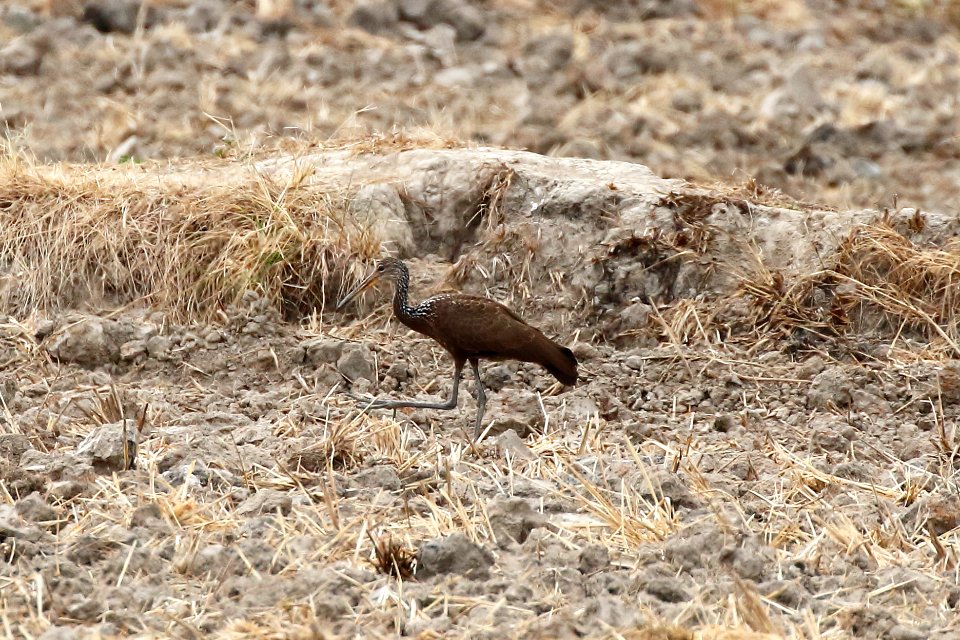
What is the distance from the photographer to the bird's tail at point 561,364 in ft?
20.5

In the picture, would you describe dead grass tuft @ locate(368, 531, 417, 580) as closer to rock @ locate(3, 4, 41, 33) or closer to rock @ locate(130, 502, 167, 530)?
rock @ locate(130, 502, 167, 530)

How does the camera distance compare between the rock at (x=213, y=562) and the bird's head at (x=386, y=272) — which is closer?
the rock at (x=213, y=562)

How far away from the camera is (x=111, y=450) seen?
5.34 m

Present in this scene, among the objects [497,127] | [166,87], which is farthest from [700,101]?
[166,87]

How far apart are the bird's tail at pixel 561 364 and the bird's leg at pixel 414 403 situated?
39 cm

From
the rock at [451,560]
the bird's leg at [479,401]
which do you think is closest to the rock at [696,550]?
the rock at [451,560]

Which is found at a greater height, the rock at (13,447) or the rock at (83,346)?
the rock at (13,447)

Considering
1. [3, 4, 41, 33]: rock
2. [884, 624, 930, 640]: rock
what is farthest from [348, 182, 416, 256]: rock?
[3, 4, 41, 33]: rock

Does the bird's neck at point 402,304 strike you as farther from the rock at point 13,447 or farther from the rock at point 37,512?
the rock at point 37,512

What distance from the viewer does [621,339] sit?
7.34 meters

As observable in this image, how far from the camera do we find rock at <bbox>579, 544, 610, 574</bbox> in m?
4.61

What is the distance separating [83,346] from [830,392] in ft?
11.4

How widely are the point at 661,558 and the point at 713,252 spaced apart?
3053mm

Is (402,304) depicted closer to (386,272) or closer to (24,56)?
(386,272)
